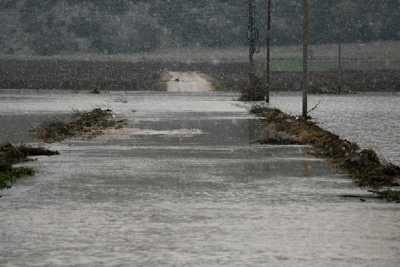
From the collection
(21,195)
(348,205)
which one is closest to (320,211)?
(348,205)

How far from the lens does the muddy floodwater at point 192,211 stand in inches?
448

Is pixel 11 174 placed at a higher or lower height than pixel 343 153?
higher

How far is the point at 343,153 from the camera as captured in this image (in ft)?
78.1

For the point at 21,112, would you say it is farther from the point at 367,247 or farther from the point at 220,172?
the point at 367,247

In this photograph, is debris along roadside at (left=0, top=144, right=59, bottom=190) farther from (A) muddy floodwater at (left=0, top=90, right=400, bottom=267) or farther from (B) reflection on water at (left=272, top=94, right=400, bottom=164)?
(B) reflection on water at (left=272, top=94, right=400, bottom=164)

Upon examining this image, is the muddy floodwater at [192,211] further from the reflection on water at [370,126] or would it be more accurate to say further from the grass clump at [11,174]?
the reflection on water at [370,126]

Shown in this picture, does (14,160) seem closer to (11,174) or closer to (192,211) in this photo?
(11,174)

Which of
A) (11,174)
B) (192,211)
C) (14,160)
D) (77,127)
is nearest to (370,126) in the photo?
(77,127)

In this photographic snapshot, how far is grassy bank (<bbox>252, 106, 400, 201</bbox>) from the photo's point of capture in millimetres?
18156

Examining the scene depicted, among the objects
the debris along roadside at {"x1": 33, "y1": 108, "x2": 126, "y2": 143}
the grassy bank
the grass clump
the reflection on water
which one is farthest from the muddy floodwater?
the debris along roadside at {"x1": 33, "y1": 108, "x2": 126, "y2": 143}

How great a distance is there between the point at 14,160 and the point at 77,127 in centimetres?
1257

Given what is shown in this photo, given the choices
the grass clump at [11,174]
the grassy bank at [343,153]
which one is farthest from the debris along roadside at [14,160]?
the grassy bank at [343,153]

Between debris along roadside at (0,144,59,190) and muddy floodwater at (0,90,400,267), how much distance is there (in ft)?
0.93

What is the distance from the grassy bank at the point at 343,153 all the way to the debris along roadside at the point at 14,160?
5.57 metres
